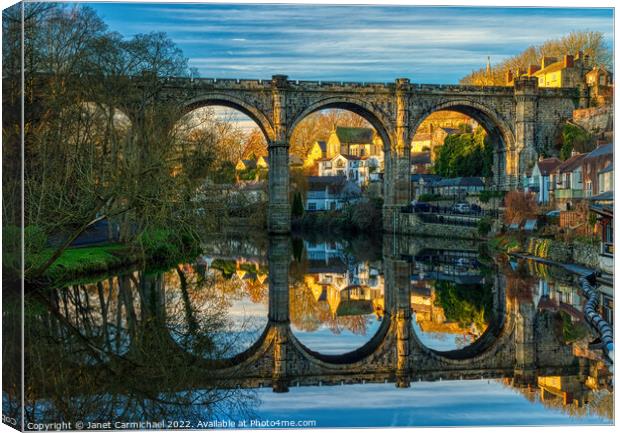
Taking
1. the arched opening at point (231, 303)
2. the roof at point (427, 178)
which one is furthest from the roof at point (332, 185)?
the arched opening at point (231, 303)

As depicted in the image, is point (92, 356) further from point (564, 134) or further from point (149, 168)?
point (564, 134)

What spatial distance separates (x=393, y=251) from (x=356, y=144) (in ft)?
158

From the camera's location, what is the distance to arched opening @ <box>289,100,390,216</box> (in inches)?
2488

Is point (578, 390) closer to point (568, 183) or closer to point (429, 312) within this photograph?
point (429, 312)

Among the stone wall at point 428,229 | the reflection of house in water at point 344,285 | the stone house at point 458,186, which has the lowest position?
the reflection of house in water at point 344,285

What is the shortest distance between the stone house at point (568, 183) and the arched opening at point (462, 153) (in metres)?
12.1

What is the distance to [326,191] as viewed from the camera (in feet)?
214

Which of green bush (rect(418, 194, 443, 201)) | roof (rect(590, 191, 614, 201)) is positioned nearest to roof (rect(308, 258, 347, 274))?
roof (rect(590, 191, 614, 201))

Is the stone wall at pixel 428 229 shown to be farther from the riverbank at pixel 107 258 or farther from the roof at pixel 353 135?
the roof at pixel 353 135

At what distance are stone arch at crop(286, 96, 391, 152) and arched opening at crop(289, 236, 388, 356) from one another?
15918 mm

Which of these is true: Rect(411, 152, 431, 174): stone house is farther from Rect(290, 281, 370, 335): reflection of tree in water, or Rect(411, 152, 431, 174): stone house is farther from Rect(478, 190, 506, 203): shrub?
Rect(290, 281, 370, 335): reflection of tree in water

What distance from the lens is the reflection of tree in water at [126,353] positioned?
7.78 metres

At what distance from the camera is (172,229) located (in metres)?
19.2

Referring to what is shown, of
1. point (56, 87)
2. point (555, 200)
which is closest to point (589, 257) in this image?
point (555, 200)
